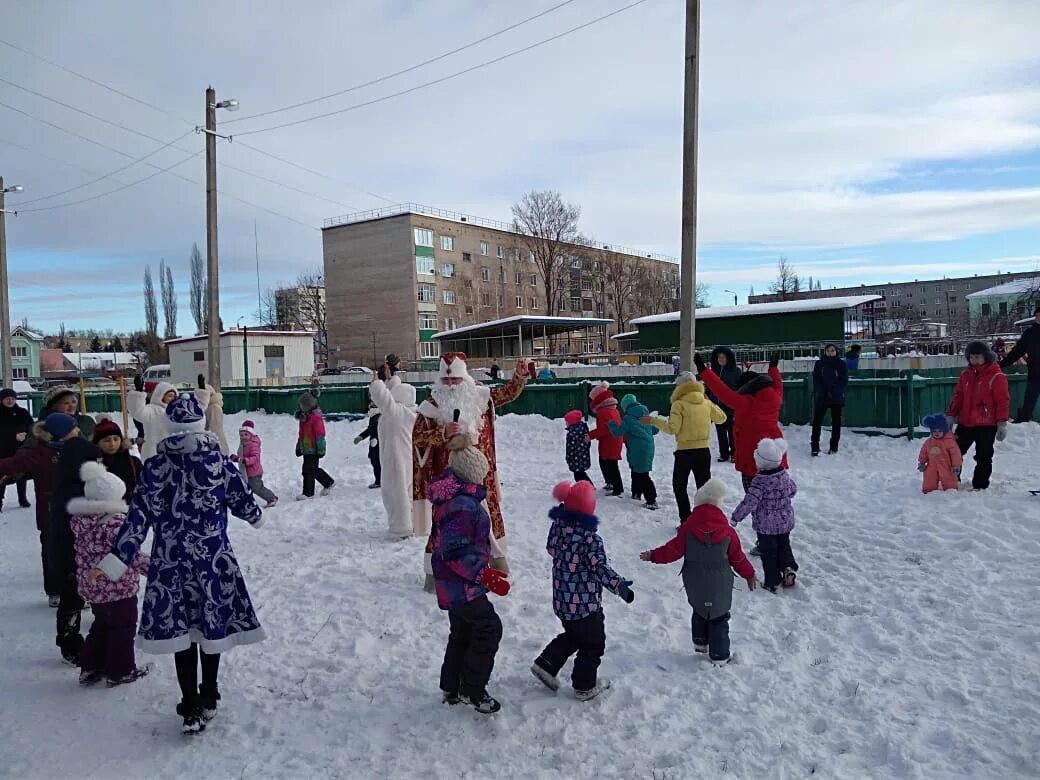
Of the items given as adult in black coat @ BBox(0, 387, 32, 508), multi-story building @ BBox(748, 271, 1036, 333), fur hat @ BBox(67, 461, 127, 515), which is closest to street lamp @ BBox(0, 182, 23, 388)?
adult in black coat @ BBox(0, 387, 32, 508)

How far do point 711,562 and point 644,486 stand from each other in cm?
433

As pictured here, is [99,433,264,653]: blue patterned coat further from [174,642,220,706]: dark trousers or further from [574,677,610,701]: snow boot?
[574,677,610,701]: snow boot

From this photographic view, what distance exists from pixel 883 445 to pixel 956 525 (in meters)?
5.30

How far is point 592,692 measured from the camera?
13.1 ft

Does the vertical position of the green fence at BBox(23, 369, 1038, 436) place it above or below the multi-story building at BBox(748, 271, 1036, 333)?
below

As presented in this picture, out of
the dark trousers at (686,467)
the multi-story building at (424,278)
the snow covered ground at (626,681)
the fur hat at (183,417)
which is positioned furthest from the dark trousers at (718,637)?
the multi-story building at (424,278)

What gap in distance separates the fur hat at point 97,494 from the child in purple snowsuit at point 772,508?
Answer: 4.31 meters

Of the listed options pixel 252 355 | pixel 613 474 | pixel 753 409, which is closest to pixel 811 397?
pixel 613 474

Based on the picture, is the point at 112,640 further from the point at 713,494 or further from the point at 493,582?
the point at 713,494

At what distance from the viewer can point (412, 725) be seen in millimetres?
3797

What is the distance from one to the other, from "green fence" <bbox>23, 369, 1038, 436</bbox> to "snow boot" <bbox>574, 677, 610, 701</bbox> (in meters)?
9.84

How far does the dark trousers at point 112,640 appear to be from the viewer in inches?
167

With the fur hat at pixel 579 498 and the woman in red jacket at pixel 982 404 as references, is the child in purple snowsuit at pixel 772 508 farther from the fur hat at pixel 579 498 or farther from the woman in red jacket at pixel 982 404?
the woman in red jacket at pixel 982 404

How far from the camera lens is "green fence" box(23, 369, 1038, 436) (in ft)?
40.4
